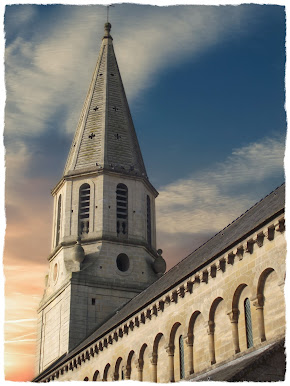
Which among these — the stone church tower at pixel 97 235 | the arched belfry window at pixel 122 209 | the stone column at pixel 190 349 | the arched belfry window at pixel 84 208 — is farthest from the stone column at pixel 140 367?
the arched belfry window at pixel 84 208

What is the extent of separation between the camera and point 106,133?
50.3 meters

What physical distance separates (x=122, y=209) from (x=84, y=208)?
2472mm

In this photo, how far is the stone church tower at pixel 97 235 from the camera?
45.1 meters

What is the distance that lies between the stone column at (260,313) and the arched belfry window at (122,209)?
24.1m

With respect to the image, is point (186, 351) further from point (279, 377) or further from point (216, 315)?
point (279, 377)

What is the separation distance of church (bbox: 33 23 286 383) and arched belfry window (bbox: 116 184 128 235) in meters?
0.07

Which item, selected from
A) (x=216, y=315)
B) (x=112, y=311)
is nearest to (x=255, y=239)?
(x=216, y=315)

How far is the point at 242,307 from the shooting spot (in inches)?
983

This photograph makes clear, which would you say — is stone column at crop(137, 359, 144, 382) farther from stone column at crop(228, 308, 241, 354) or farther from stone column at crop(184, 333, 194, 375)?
stone column at crop(228, 308, 241, 354)

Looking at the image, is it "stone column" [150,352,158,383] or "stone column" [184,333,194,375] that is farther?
"stone column" [150,352,158,383]

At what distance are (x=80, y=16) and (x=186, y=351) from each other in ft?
44.3

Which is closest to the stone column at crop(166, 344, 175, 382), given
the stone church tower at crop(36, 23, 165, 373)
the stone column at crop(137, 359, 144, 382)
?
the stone column at crop(137, 359, 144, 382)

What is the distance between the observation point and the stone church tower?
148 ft

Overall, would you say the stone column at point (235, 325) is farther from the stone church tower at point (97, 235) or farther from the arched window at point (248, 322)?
the stone church tower at point (97, 235)
